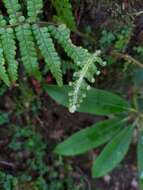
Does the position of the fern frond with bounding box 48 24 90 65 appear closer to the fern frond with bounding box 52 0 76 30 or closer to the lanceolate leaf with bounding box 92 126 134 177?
the fern frond with bounding box 52 0 76 30

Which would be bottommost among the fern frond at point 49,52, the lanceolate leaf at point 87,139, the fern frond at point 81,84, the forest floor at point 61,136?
the forest floor at point 61,136

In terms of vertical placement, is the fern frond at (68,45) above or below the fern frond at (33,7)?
below

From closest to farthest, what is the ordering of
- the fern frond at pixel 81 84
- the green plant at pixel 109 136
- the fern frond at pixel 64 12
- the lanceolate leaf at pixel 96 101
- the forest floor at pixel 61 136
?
the fern frond at pixel 81 84, the fern frond at pixel 64 12, the lanceolate leaf at pixel 96 101, the green plant at pixel 109 136, the forest floor at pixel 61 136

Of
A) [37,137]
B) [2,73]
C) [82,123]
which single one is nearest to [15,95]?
[37,137]

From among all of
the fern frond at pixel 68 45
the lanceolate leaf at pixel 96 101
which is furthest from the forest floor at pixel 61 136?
the fern frond at pixel 68 45

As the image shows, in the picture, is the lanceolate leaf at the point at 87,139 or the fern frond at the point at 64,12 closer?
the fern frond at the point at 64,12

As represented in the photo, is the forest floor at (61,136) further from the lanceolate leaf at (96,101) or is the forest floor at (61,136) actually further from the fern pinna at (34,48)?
the fern pinna at (34,48)

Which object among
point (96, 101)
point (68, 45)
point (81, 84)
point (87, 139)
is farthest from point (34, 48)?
point (87, 139)

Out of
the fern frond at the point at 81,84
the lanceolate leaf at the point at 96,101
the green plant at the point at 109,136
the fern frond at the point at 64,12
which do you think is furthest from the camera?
the green plant at the point at 109,136
